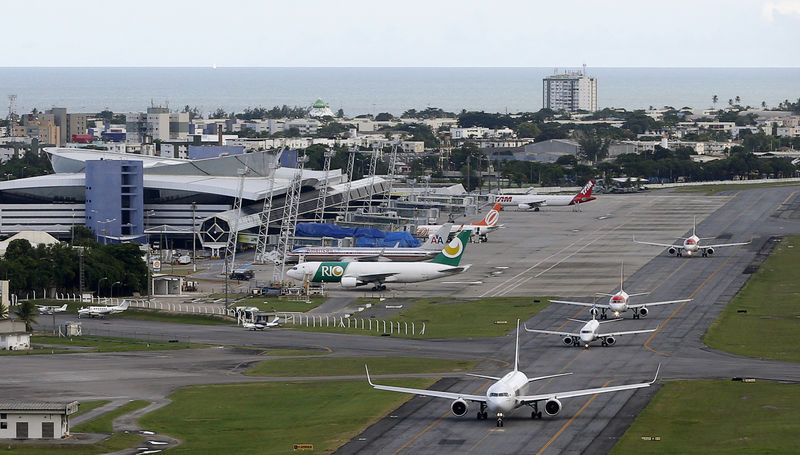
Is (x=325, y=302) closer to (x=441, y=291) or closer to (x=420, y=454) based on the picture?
(x=441, y=291)

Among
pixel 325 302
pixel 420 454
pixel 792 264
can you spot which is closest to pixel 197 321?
pixel 325 302

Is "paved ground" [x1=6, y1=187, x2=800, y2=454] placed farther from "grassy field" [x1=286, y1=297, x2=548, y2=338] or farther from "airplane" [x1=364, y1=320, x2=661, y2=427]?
"grassy field" [x1=286, y1=297, x2=548, y2=338]

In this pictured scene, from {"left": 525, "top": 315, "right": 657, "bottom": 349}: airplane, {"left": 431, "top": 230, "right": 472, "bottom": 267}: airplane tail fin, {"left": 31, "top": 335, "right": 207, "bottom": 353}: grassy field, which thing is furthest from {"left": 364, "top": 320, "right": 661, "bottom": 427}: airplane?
{"left": 431, "top": 230, "right": 472, "bottom": 267}: airplane tail fin

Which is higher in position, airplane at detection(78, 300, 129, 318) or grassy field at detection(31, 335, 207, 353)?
airplane at detection(78, 300, 129, 318)

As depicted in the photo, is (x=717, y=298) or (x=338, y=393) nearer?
(x=338, y=393)

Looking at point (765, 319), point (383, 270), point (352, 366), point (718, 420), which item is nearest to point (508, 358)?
point (352, 366)

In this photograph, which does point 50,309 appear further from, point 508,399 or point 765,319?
point 508,399
